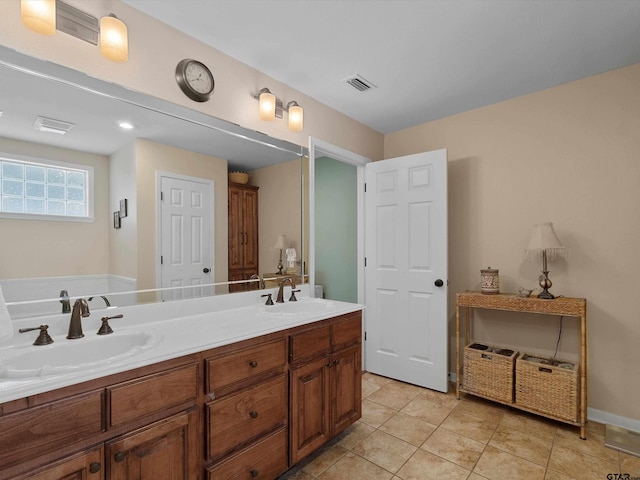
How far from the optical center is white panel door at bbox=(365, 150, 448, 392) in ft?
9.25

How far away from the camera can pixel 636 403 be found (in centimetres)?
221

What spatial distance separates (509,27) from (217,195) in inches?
76.7

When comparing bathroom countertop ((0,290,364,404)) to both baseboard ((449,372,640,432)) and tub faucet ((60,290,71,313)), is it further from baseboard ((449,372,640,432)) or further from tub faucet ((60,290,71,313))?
baseboard ((449,372,640,432))

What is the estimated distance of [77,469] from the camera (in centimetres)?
103

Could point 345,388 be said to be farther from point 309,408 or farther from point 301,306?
point 301,306

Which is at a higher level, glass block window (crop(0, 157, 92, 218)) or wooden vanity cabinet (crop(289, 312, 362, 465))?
glass block window (crop(0, 157, 92, 218))

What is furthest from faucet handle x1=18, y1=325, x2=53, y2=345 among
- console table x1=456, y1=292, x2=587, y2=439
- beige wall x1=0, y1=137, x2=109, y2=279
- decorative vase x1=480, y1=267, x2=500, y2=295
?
decorative vase x1=480, y1=267, x2=500, y2=295

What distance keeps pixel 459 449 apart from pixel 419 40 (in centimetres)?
248

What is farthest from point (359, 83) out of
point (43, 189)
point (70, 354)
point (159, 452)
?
point (159, 452)

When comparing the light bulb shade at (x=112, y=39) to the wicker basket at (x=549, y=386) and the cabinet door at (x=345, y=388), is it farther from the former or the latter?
the wicker basket at (x=549, y=386)

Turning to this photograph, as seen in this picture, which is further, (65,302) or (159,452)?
(65,302)

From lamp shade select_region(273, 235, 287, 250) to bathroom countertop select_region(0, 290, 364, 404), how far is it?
0.39 metres

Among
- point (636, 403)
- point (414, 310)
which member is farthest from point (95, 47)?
point (636, 403)

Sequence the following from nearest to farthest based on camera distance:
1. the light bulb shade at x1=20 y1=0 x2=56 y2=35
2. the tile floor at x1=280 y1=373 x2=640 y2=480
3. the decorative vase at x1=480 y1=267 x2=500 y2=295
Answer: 1. the light bulb shade at x1=20 y1=0 x2=56 y2=35
2. the tile floor at x1=280 y1=373 x2=640 y2=480
3. the decorative vase at x1=480 y1=267 x2=500 y2=295
